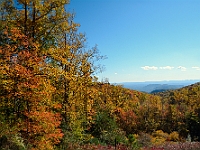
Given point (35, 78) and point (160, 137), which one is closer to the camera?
point (35, 78)

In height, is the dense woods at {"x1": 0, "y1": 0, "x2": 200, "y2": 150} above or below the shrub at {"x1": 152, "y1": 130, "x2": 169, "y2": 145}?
above

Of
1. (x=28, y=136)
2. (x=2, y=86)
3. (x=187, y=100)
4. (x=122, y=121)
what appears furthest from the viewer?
(x=187, y=100)

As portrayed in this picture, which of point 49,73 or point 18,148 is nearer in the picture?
point 49,73

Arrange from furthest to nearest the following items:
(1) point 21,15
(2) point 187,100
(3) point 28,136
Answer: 1. (2) point 187,100
2. (1) point 21,15
3. (3) point 28,136

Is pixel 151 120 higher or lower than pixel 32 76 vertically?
lower

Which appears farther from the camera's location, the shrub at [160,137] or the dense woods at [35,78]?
the shrub at [160,137]

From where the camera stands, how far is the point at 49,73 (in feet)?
30.6

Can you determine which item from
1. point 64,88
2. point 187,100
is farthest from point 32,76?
point 187,100

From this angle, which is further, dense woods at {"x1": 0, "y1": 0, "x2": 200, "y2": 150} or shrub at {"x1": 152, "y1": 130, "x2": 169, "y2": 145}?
shrub at {"x1": 152, "y1": 130, "x2": 169, "y2": 145}

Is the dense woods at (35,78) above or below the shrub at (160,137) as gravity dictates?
above

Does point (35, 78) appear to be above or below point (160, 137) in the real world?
above

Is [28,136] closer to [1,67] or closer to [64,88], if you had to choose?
[1,67]

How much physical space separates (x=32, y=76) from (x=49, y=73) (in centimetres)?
66

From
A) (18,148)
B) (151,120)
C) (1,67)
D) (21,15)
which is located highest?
(21,15)
